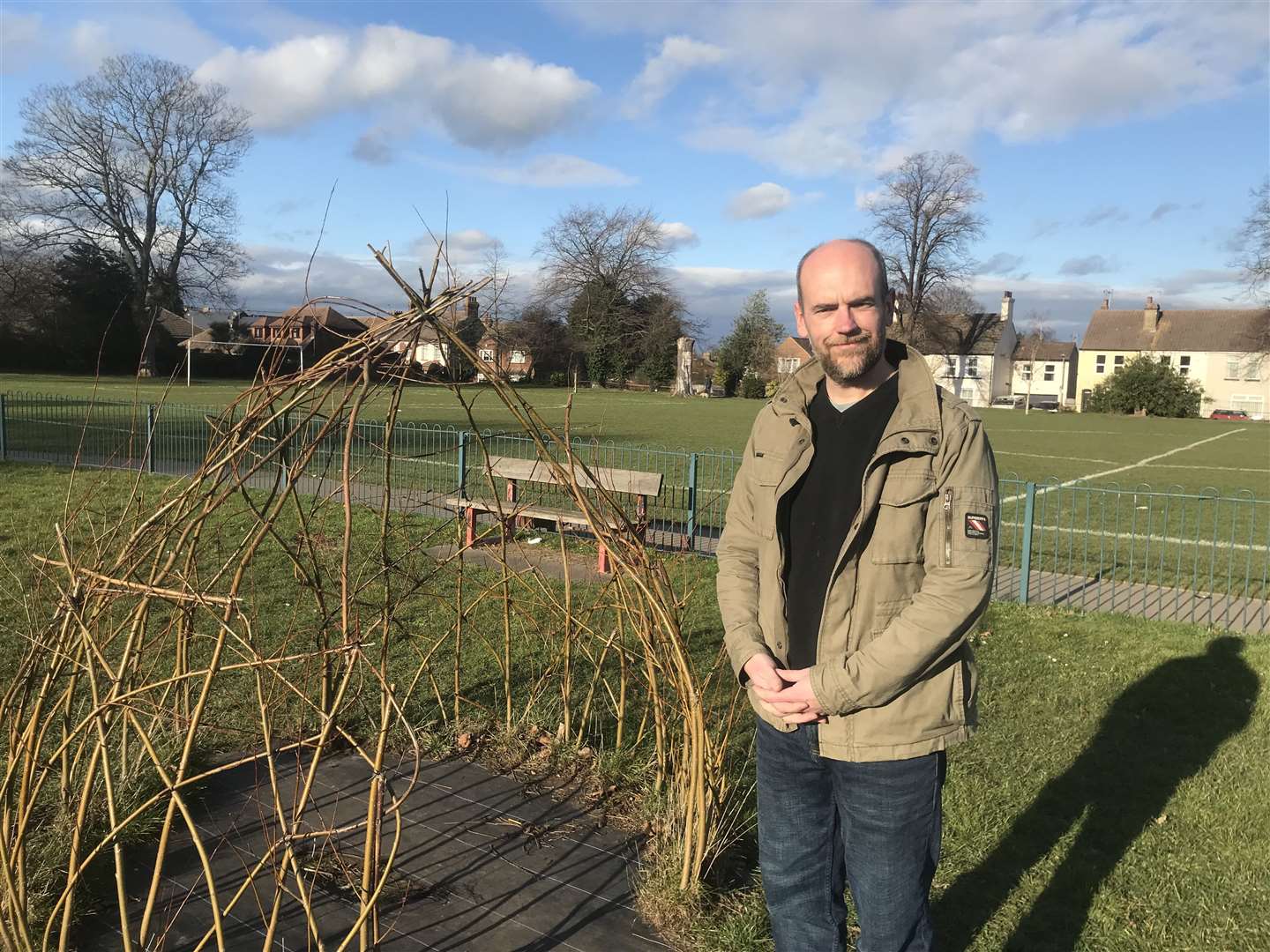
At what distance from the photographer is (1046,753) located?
429 cm

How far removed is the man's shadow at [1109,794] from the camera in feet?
9.76

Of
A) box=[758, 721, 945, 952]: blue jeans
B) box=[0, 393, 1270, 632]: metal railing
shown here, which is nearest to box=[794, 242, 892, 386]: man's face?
box=[758, 721, 945, 952]: blue jeans

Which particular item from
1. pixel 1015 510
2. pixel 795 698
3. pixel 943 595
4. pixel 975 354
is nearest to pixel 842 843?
pixel 795 698

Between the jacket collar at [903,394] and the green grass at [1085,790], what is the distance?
5.15 feet

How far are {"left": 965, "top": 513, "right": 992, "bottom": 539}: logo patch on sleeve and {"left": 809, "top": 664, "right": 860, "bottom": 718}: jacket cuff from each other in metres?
0.37

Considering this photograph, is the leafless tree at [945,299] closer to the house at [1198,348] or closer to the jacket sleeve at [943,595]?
the house at [1198,348]

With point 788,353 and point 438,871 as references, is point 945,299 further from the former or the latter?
point 438,871

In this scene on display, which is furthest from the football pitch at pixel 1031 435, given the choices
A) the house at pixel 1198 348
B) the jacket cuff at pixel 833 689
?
the house at pixel 1198 348

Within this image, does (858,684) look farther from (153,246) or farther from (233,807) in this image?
(153,246)

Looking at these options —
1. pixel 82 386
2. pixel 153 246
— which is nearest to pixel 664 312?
pixel 153 246

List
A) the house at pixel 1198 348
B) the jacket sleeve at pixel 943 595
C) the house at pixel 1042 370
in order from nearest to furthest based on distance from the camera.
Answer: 1. the jacket sleeve at pixel 943 595
2. the house at pixel 1198 348
3. the house at pixel 1042 370

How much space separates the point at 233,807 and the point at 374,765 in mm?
1622

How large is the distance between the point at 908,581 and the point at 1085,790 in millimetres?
2776

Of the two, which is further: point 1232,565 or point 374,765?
point 1232,565
